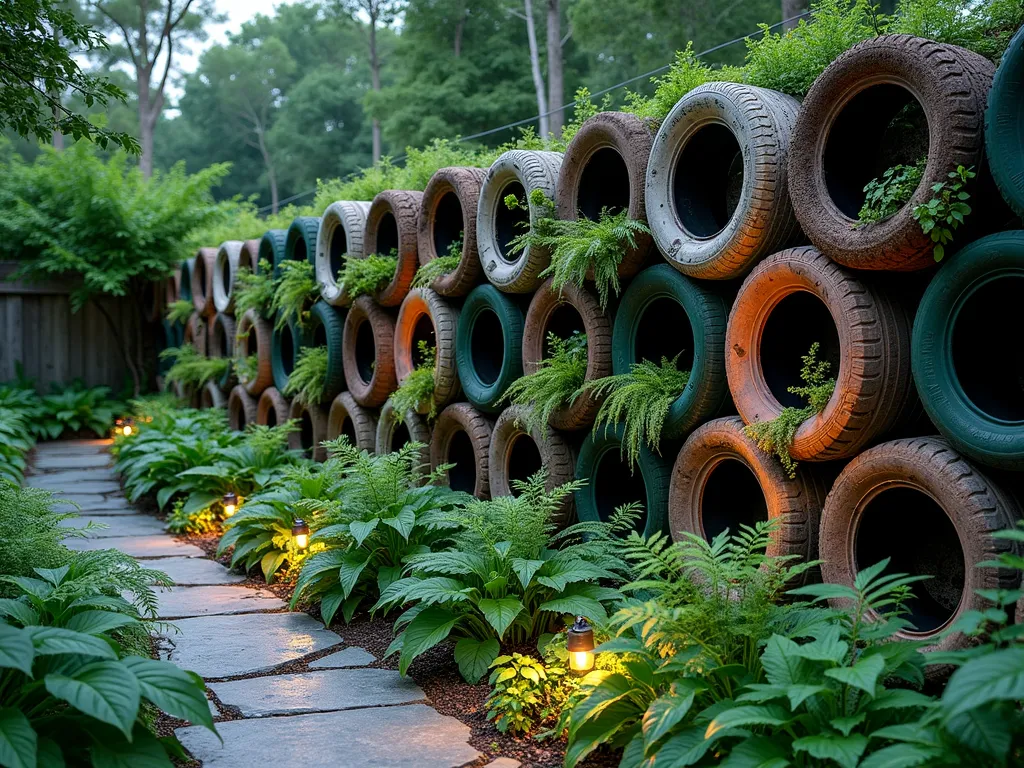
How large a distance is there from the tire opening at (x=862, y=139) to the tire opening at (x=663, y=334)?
0.97 meters

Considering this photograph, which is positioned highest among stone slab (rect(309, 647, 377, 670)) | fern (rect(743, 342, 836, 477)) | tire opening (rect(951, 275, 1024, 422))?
tire opening (rect(951, 275, 1024, 422))

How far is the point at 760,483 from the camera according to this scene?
3.59 metres

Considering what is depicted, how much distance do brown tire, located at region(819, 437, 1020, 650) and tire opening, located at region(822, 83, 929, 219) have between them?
2.95 feet

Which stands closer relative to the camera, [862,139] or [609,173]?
[862,139]

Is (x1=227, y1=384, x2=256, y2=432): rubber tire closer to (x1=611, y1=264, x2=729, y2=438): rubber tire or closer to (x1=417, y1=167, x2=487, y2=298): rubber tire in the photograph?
(x1=417, y1=167, x2=487, y2=298): rubber tire

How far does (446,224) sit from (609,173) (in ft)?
5.21

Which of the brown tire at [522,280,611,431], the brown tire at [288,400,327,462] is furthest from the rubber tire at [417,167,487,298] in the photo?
the brown tire at [288,400,327,462]

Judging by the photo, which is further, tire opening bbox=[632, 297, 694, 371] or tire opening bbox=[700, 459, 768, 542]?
tire opening bbox=[632, 297, 694, 371]

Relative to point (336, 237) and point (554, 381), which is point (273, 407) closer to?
point (336, 237)

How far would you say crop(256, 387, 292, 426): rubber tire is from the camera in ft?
26.0

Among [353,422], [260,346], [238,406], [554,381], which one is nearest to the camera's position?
[554,381]

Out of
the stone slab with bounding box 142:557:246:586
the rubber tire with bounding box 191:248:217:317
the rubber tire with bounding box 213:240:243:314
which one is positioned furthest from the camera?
the rubber tire with bounding box 191:248:217:317

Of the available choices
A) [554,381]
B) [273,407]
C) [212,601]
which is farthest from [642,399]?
[273,407]

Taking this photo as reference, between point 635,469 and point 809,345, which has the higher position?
point 809,345
